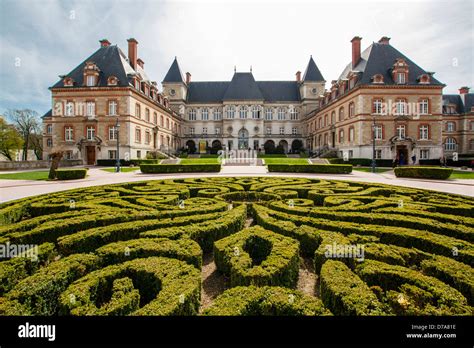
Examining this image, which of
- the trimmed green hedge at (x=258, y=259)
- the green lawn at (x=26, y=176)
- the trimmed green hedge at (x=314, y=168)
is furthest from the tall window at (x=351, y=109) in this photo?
the green lawn at (x=26, y=176)

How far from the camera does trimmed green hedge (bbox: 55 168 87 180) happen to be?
17.8m

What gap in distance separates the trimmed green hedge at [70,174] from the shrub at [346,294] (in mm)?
20347

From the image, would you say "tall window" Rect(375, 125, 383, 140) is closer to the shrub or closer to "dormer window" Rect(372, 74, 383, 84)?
"dormer window" Rect(372, 74, 383, 84)

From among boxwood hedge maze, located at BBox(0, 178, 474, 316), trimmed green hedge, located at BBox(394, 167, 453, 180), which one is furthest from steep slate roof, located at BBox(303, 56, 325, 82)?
boxwood hedge maze, located at BBox(0, 178, 474, 316)

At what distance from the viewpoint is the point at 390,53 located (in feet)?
117

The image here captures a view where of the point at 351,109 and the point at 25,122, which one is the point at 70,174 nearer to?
the point at 351,109

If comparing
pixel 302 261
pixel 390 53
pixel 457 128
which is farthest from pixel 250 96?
pixel 302 261

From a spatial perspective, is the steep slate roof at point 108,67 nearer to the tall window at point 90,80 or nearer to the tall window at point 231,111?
the tall window at point 90,80

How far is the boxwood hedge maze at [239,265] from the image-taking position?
2.46m

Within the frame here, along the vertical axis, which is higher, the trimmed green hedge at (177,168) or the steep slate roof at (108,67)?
the steep slate roof at (108,67)

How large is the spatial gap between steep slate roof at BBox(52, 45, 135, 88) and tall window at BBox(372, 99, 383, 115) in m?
35.1
